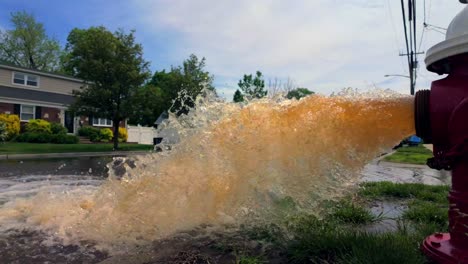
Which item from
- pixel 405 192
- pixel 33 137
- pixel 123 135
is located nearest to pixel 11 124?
pixel 33 137

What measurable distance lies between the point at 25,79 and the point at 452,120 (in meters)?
33.3

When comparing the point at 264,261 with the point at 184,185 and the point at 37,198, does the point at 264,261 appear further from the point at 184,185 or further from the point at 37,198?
the point at 37,198

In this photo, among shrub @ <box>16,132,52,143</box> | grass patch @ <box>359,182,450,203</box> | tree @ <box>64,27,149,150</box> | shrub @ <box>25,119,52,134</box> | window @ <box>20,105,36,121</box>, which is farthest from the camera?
window @ <box>20,105,36,121</box>

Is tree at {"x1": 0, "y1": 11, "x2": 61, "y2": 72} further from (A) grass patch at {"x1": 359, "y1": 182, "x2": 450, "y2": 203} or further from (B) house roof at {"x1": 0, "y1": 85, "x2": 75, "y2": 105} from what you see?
(A) grass patch at {"x1": 359, "y1": 182, "x2": 450, "y2": 203}

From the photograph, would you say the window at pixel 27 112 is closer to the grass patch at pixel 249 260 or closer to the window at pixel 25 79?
the window at pixel 25 79

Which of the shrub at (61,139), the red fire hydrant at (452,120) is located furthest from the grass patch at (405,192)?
the shrub at (61,139)

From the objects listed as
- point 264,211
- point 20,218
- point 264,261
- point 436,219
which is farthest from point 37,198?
point 436,219

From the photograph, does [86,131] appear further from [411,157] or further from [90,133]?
[411,157]

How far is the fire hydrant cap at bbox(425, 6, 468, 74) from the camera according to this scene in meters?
2.07

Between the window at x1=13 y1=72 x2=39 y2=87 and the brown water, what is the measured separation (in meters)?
29.3

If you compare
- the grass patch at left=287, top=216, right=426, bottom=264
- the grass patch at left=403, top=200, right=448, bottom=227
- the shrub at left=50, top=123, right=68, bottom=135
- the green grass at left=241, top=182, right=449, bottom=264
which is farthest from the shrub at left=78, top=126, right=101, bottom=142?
the grass patch at left=287, top=216, right=426, bottom=264

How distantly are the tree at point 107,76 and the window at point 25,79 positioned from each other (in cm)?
849

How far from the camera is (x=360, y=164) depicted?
2.89 metres

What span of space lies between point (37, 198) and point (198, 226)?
2.89m
